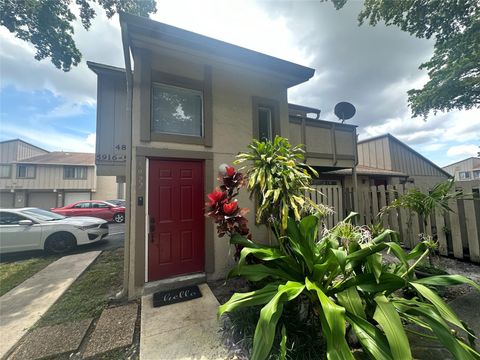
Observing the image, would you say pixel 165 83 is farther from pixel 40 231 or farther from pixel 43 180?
pixel 43 180

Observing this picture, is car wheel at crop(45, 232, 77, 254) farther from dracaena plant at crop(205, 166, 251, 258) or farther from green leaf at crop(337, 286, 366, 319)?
green leaf at crop(337, 286, 366, 319)

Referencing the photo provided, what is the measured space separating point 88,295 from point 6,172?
24886mm

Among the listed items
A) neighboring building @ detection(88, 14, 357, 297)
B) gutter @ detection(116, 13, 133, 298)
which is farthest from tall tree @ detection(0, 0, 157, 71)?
gutter @ detection(116, 13, 133, 298)

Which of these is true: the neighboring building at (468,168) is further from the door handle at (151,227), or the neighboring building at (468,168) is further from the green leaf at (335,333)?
the door handle at (151,227)

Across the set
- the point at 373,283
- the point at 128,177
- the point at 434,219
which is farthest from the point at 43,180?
the point at 434,219

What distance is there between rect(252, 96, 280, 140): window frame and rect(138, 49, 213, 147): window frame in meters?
1.11

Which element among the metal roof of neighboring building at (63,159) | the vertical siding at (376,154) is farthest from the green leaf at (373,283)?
the metal roof of neighboring building at (63,159)

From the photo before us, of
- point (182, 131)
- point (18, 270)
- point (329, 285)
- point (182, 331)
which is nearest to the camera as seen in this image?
point (329, 285)

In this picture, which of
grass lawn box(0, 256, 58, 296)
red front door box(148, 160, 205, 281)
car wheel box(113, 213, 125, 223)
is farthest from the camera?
car wheel box(113, 213, 125, 223)

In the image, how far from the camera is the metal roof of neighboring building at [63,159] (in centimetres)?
1866

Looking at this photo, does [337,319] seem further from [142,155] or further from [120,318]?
[142,155]

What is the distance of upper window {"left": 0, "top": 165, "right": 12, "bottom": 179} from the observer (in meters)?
18.0

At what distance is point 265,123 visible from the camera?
4930 mm

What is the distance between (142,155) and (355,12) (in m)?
7.18
